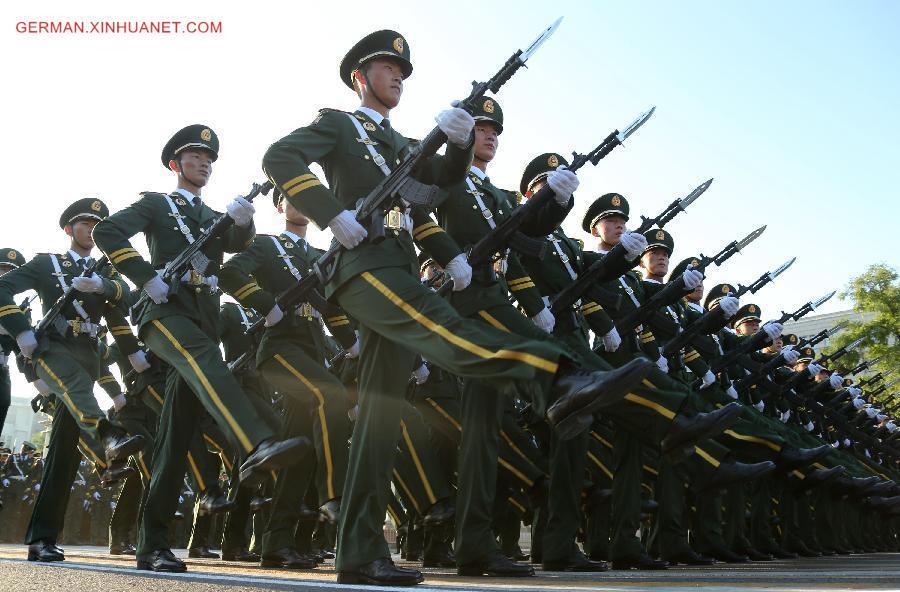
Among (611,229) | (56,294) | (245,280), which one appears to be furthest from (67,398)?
(611,229)

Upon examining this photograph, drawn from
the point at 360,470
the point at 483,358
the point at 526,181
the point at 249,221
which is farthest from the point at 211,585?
the point at 526,181

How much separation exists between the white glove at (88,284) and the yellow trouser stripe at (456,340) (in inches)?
127

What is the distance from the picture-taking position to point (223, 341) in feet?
25.2

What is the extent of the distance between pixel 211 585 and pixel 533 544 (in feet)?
14.8

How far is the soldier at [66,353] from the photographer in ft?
17.8

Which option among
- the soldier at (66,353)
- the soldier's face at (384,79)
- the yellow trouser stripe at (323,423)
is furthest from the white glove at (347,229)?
the soldier at (66,353)

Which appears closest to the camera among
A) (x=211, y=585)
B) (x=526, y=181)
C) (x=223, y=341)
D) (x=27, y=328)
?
(x=211, y=585)

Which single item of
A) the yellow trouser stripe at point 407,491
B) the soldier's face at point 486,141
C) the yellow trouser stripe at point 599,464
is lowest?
the yellow trouser stripe at point 407,491

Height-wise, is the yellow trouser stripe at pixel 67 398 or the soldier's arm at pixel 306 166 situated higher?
the soldier's arm at pixel 306 166

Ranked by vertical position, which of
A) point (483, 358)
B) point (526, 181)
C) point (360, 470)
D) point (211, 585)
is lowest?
point (211, 585)

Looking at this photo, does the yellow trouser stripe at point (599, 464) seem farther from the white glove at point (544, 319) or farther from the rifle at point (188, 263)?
the rifle at point (188, 263)

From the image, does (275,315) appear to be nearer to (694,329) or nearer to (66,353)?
(66,353)

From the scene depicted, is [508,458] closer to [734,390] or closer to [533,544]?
[533,544]

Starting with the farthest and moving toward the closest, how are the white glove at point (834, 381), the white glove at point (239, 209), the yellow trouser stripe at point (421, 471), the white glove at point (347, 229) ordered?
the white glove at point (834, 381)
the yellow trouser stripe at point (421, 471)
the white glove at point (239, 209)
the white glove at point (347, 229)
